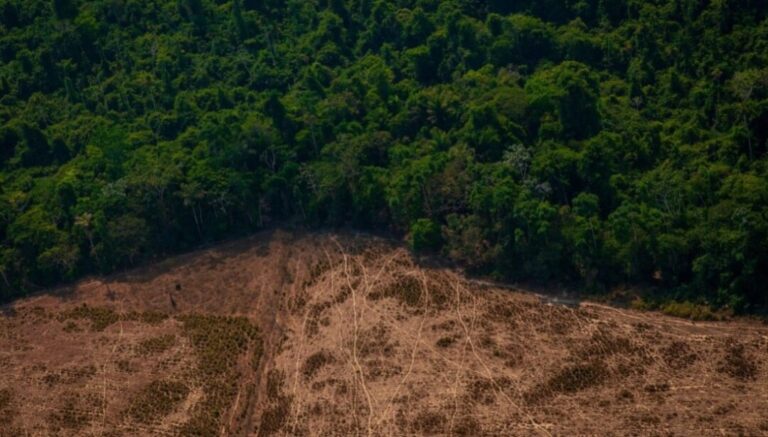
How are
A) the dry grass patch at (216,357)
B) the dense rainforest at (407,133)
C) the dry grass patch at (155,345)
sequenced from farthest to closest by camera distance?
the dry grass patch at (155,345)
the dense rainforest at (407,133)
the dry grass patch at (216,357)

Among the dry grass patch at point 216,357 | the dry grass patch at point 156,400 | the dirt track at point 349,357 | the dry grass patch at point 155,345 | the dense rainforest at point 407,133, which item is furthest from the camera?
the dry grass patch at point 155,345

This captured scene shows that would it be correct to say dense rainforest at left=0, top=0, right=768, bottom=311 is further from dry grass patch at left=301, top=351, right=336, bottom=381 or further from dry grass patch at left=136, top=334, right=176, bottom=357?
dry grass patch at left=301, top=351, right=336, bottom=381

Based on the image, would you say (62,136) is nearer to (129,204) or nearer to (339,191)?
(129,204)

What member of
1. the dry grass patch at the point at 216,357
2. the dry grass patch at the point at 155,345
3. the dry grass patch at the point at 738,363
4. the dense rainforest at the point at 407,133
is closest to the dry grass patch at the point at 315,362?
the dry grass patch at the point at 216,357

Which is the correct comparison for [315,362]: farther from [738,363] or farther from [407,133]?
[738,363]

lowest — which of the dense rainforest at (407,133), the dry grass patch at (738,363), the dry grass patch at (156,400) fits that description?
the dry grass patch at (156,400)

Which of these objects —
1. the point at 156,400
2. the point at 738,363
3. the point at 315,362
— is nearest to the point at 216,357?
the point at 156,400

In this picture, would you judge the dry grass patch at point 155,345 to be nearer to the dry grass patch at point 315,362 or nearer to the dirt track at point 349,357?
the dirt track at point 349,357
